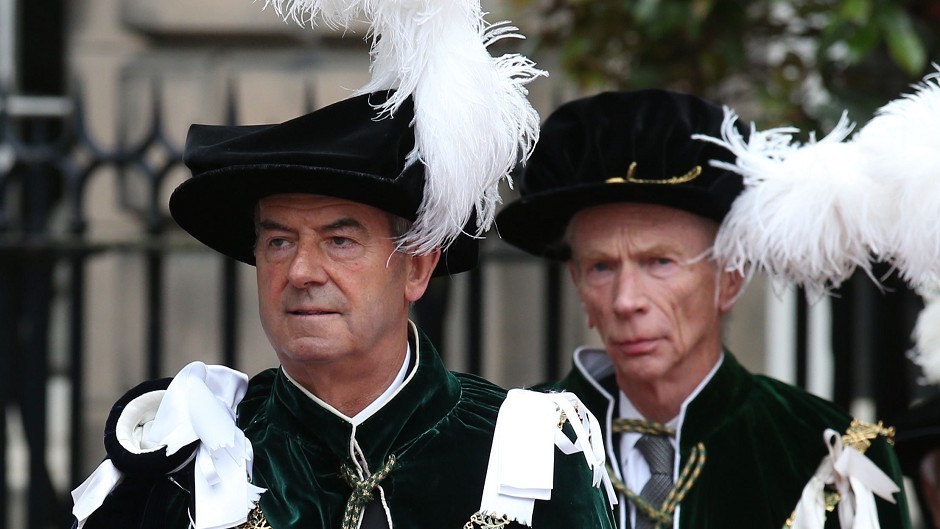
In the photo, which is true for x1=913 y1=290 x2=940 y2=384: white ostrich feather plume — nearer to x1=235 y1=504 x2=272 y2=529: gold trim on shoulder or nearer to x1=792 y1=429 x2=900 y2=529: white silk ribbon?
x1=792 y1=429 x2=900 y2=529: white silk ribbon

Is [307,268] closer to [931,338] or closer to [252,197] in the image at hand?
[252,197]

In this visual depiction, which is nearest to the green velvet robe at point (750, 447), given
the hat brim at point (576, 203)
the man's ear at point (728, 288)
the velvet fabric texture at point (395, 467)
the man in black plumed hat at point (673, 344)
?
the man in black plumed hat at point (673, 344)

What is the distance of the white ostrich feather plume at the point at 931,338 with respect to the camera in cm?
394

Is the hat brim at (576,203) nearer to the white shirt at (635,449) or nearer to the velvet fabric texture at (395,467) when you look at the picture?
the white shirt at (635,449)

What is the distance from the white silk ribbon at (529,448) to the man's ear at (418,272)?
0.94 ft

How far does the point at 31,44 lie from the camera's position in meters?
6.71

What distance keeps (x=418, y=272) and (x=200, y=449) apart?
0.57 m

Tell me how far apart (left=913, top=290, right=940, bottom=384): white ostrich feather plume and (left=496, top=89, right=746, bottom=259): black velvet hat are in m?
0.72

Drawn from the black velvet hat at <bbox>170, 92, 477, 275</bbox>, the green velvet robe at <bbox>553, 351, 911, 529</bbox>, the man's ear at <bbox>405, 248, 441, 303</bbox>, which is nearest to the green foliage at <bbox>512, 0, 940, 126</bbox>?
the green velvet robe at <bbox>553, 351, 911, 529</bbox>

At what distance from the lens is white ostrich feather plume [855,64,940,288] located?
334cm

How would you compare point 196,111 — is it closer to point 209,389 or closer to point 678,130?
point 678,130

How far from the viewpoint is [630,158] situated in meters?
3.65

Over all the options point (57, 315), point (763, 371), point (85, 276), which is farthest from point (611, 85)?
point (57, 315)

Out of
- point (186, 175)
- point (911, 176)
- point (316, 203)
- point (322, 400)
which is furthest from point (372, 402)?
point (186, 175)
